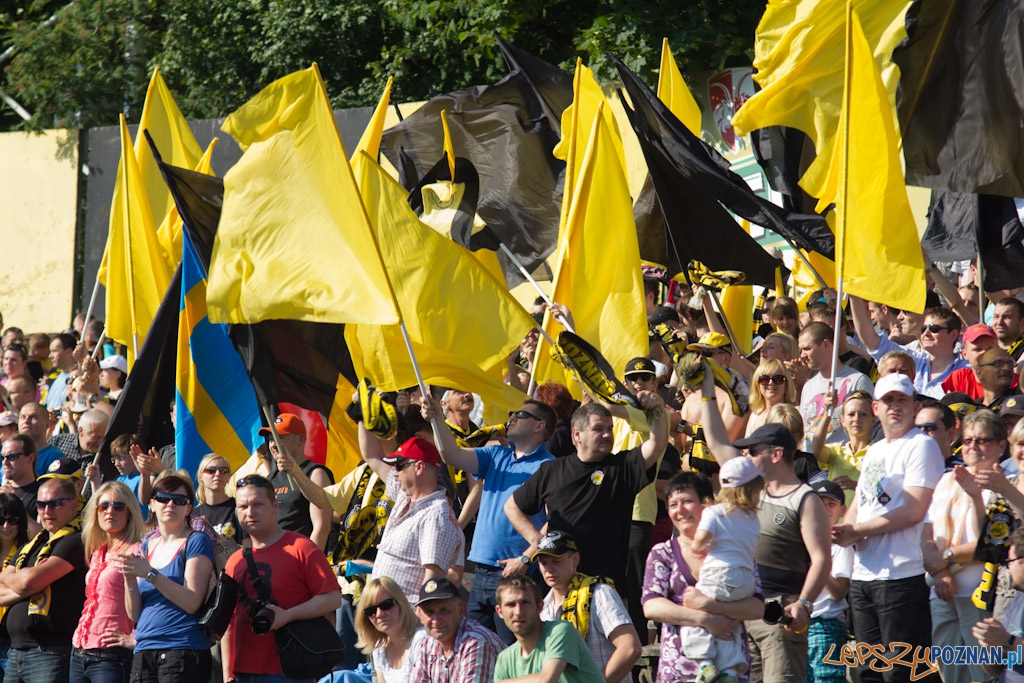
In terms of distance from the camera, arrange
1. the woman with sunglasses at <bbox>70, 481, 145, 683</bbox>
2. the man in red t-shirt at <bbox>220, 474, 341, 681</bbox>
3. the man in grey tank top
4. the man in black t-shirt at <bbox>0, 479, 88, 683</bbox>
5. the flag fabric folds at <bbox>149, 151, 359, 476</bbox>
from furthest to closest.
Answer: the flag fabric folds at <bbox>149, 151, 359, 476</bbox> < the man in black t-shirt at <bbox>0, 479, 88, 683</bbox> < the woman with sunglasses at <bbox>70, 481, 145, 683</bbox> < the man in red t-shirt at <bbox>220, 474, 341, 681</bbox> < the man in grey tank top

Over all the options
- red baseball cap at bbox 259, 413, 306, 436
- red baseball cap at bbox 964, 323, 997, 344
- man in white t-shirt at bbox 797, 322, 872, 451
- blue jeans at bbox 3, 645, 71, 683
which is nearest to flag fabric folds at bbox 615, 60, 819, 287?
man in white t-shirt at bbox 797, 322, 872, 451

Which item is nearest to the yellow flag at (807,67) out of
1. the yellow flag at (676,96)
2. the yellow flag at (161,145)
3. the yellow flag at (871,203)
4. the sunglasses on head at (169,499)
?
the yellow flag at (871,203)

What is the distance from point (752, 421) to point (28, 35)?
17.1 meters

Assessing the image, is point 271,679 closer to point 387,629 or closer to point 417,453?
point 387,629

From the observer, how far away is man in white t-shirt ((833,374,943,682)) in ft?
22.3

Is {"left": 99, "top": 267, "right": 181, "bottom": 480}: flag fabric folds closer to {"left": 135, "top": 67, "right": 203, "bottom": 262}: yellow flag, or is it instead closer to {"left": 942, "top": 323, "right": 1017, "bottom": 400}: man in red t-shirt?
{"left": 135, "top": 67, "right": 203, "bottom": 262}: yellow flag

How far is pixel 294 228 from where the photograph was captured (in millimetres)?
7930

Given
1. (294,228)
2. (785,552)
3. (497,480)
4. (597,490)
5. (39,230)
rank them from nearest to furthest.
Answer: (785,552)
(597,490)
(497,480)
(294,228)
(39,230)

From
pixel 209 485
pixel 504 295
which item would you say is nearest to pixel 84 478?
pixel 209 485

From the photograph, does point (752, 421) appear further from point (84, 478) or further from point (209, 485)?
point (84, 478)

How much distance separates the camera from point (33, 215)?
20219 millimetres

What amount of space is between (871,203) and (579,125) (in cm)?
275

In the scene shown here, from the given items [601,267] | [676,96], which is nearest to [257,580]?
[601,267]

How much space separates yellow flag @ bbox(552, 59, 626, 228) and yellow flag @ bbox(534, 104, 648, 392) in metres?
0.28
